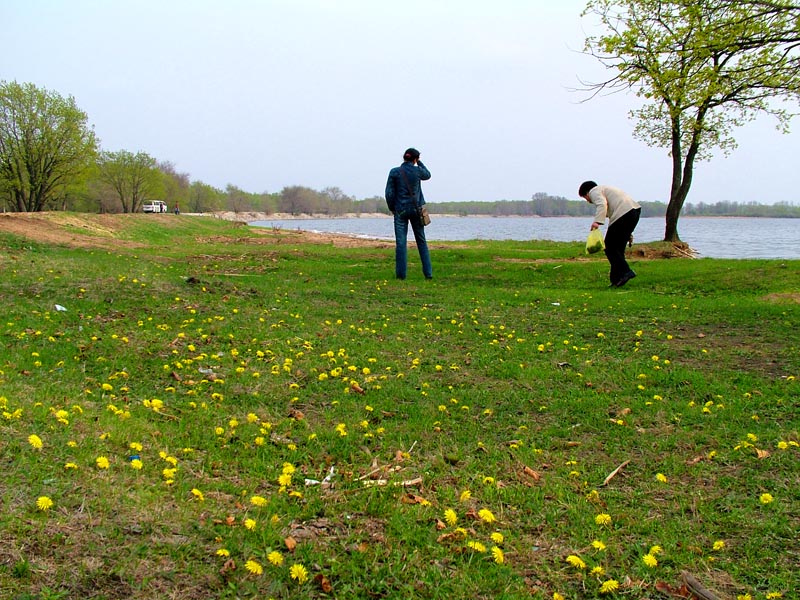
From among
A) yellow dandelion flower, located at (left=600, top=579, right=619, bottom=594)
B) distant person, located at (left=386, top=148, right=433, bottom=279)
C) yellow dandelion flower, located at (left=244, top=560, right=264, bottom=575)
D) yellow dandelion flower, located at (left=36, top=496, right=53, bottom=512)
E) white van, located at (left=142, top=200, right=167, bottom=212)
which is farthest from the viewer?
white van, located at (left=142, top=200, right=167, bottom=212)

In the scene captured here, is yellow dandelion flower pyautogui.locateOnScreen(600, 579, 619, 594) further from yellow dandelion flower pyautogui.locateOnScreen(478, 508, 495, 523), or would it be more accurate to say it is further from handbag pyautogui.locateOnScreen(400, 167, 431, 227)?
handbag pyautogui.locateOnScreen(400, 167, 431, 227)

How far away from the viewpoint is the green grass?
2.88 m

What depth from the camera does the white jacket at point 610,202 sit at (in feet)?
39.0

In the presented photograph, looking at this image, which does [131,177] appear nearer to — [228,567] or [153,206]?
[153,206]

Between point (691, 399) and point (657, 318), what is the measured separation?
4042mm

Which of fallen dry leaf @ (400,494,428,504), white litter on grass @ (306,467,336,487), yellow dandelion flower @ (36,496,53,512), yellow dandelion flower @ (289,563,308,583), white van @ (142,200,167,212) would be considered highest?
white van @ (142,200,167,212)

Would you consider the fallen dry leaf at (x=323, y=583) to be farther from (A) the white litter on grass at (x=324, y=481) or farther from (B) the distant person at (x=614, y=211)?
(B) the distant person at (x=614, y=211)

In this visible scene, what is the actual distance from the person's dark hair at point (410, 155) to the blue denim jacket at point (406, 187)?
11 cm

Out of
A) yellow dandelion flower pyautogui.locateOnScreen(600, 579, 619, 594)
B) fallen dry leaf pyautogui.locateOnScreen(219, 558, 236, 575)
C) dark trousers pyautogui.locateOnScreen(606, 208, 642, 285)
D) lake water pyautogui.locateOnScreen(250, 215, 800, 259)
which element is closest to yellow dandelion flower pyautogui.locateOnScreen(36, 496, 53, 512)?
fallen dry leaf pyautogui.locateOnScreen(219, 558, 236, 575)

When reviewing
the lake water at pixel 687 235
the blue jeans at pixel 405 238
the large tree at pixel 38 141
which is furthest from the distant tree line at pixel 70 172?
the blue jeans at pixel 405 238

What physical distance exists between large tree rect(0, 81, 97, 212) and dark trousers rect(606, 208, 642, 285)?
4187 cm

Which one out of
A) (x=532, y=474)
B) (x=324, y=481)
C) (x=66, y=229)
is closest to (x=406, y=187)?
(x=532, y=474)

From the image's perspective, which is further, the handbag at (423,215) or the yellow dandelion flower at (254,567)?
the handbag at (423,215)

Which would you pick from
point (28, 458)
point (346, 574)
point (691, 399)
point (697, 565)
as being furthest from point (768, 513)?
point (28, 458)
